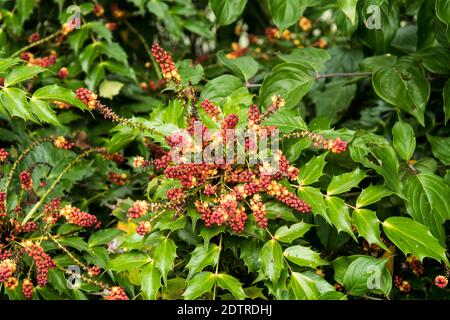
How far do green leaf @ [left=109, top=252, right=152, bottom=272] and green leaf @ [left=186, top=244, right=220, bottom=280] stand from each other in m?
0.11

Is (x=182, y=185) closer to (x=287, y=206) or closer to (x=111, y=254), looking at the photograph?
(x=287, y=206)

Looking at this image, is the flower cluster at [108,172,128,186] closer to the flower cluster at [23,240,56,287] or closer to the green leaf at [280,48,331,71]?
the flower cluster at [23,240,56,287]

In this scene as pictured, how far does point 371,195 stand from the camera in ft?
5.06

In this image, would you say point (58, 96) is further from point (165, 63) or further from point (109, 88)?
point (109, 88)

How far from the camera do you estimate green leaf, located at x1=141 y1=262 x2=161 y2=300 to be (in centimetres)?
145

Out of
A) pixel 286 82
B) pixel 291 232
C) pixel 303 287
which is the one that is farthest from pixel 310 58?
pixel 303 287

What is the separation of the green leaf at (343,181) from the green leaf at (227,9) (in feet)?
1.94

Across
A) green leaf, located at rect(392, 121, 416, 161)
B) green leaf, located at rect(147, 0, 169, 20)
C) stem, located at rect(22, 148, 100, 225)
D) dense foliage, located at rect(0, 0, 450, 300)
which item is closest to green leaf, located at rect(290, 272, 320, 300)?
dense foliage, located at rect(0, 0, 450, 300)

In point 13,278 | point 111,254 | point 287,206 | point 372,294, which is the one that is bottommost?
point 372,294

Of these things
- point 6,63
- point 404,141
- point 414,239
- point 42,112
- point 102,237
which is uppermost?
point 6,63

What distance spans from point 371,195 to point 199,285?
0.47m
